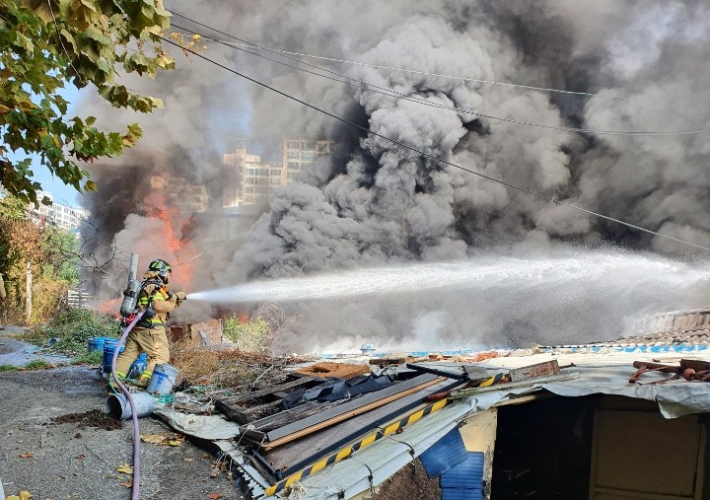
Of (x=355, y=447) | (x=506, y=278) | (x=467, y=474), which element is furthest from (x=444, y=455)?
(x=506, y=278)

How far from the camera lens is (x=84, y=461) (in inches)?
178

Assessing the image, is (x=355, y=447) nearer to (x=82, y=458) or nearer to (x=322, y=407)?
(x=322, y=407)

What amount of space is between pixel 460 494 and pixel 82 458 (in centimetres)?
310

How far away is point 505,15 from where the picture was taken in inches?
945

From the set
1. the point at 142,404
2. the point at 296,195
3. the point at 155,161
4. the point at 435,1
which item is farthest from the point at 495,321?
the point at 142,404

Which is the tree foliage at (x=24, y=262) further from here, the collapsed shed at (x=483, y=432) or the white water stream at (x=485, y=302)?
the collapsed shed at (x=483, y=432)

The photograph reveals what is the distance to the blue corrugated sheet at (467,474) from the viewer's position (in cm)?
454

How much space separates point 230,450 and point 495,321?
1781 cm

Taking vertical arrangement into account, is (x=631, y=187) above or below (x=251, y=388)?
above

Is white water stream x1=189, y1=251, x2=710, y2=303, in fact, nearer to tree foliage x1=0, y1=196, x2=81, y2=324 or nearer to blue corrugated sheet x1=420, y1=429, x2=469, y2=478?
tree foliage x1=0, y1=196, x2=81, y2=324

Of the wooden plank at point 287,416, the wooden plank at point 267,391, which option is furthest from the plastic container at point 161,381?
the wooden plank at point 287,416

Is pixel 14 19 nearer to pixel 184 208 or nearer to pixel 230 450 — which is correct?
pixel 230 450

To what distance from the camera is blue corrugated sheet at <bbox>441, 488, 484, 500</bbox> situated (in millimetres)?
4520

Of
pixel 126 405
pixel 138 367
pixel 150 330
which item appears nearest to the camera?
pixel 126 405
